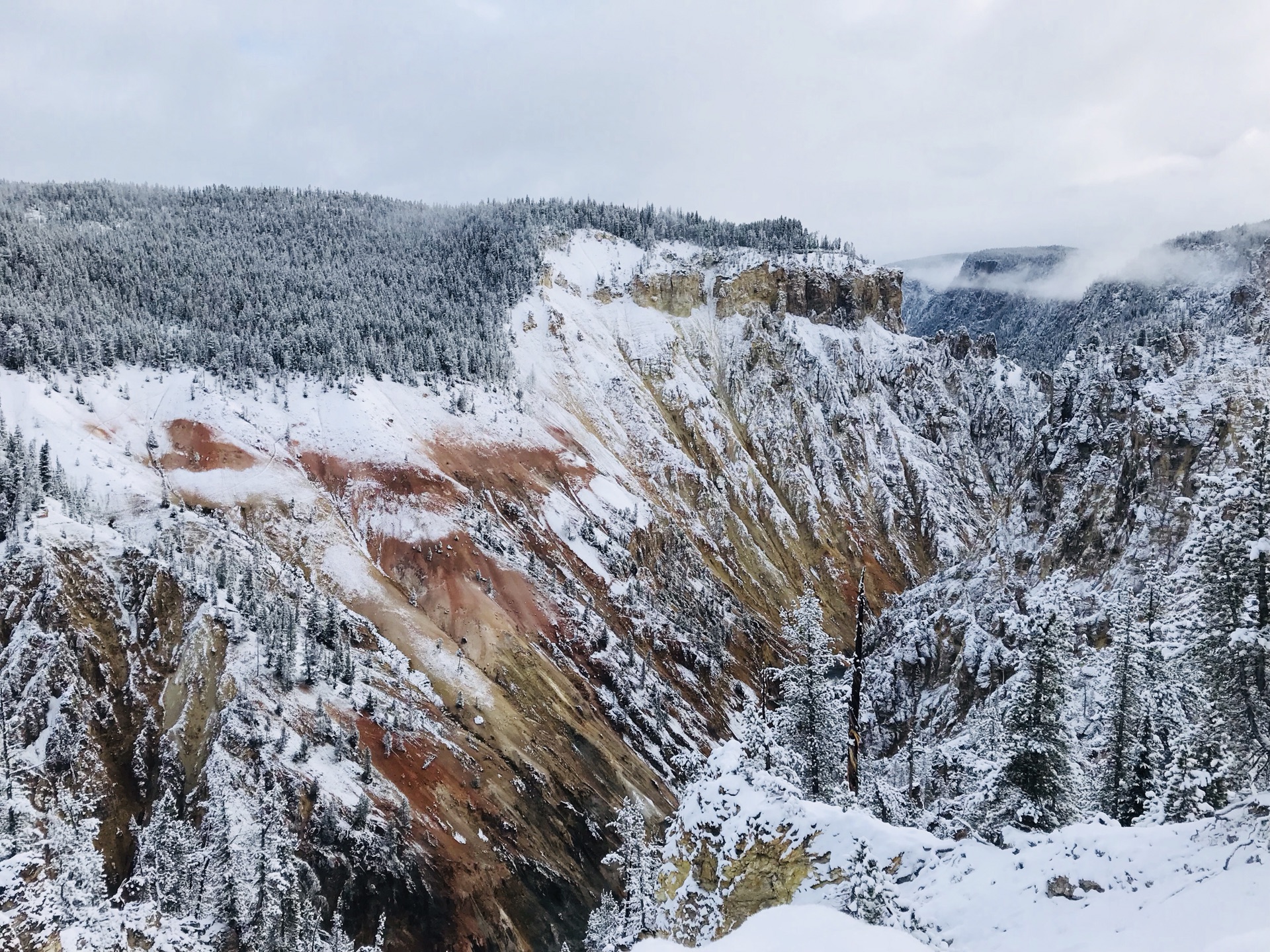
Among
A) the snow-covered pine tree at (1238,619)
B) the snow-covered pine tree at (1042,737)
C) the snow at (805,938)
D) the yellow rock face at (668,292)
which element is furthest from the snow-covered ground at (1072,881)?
the yellow rock face at (668,292)

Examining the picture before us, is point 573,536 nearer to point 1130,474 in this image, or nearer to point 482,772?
point 482,772

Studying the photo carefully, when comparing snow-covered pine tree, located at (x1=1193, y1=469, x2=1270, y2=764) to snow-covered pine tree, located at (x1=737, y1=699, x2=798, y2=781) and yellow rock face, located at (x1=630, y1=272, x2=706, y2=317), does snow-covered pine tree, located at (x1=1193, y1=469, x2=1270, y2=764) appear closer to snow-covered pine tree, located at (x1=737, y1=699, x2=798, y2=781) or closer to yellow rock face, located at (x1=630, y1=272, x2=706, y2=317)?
snow-covered pine tree, located at (x1=737, y1=699, x2=798, y2=781)

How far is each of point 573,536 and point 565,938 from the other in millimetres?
42389

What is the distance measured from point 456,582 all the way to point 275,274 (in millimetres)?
70869

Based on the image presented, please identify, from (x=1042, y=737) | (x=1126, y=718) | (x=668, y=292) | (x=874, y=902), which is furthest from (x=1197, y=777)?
(x=668, y=292)

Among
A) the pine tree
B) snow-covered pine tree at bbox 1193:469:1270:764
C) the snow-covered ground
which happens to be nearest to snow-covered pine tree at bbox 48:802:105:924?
the snow-covered ground

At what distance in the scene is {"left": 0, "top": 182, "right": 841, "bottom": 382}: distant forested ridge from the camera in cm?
8394

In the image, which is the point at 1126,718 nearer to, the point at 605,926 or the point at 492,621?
the point at 605,926

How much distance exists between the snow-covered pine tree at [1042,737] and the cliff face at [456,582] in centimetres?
3303

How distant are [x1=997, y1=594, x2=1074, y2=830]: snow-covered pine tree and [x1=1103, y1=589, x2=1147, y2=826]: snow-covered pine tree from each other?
1.55 metres

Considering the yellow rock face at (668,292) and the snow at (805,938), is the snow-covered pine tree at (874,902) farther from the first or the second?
the yellow rock face at (668,292)

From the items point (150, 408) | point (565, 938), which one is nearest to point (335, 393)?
point (150, 408)

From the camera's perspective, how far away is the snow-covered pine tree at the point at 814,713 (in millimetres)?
30516

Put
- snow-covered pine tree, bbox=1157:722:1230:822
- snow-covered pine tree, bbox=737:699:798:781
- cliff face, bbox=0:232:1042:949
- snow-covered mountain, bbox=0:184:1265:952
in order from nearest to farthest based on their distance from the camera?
snow-covered pine tree, bbox=1157:722:1230:822
snow-covered pine tree, bbox=737:699:798:781
snow-covered mountain, bbox=0:184:1265:952
cliff face, bbox=0:232:1042:949
